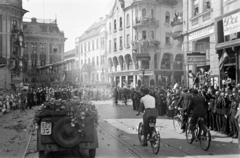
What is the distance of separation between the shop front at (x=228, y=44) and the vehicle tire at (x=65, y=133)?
36.8ft

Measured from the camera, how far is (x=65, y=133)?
718cm

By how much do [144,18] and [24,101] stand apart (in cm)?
1948

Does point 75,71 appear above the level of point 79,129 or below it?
above

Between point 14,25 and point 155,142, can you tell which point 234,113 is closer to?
point 155,142

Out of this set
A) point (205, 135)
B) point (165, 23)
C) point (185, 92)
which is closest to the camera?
point (205, 135)

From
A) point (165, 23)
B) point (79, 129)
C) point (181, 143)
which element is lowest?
point (181, 143)

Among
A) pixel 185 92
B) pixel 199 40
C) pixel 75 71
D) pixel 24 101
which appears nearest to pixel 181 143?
pixel 185 92

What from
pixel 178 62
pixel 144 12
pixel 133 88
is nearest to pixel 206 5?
pixel 133 88

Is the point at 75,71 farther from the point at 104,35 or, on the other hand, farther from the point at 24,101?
the point at 24,101

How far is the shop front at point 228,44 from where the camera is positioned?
1599 cm

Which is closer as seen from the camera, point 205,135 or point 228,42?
point 205,135

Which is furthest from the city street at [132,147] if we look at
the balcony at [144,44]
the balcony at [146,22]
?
the balcony at [146,22]

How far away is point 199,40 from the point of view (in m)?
20.8

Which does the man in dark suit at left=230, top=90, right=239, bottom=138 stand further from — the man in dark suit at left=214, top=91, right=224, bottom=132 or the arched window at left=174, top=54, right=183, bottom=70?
the arched window at left=174, top=54, right=183, bottom=70
